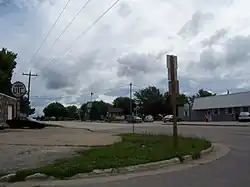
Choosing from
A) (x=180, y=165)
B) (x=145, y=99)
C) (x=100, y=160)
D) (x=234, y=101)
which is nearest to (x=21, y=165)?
(x=100, y=160)

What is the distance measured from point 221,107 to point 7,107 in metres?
45.6

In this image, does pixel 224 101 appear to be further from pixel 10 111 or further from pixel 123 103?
pixel 123 103

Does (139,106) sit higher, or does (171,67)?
(139,106)

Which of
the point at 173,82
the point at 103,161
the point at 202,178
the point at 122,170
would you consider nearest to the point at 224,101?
the point at 173,82

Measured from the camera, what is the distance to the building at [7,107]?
35481 mm

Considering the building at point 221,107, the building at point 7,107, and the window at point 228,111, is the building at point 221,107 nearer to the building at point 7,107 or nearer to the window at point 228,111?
the window at point 228,111

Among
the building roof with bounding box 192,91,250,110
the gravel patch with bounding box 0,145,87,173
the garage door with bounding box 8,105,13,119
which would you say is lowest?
the gravel patch with bounding box 0,145,87,173

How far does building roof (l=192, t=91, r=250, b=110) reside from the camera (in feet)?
225

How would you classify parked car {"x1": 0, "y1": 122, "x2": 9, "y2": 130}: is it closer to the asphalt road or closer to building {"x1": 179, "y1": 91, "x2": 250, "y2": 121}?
the asphalt road

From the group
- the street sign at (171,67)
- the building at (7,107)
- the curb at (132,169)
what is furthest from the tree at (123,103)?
the curb at (132,169)

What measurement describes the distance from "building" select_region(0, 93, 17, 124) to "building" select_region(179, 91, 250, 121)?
37.3 m

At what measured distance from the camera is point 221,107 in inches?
2894

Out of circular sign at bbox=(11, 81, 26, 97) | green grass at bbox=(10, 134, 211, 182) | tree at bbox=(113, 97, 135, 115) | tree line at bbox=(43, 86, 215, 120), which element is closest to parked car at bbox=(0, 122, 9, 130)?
circular sign at bbox=(11, 81, 26, 97)

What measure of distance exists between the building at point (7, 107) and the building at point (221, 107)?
37251 millimetres
